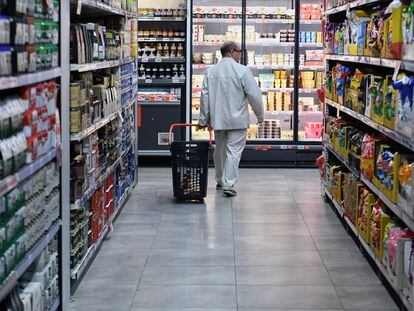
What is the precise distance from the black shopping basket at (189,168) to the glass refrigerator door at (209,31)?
121 inches

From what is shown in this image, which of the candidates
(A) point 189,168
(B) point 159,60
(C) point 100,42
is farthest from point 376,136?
(B) point 159,60

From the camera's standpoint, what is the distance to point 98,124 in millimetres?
6758

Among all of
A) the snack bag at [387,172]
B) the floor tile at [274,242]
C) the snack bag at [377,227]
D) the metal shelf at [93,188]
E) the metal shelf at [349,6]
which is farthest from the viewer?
the floor tile at [274,242]

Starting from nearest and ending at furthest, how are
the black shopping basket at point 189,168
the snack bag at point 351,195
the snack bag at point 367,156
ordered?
the snack bag at point 367,156 < the snack bag at point 351,195 < the black shopping basket at point 189,168

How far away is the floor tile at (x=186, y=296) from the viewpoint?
566 cm

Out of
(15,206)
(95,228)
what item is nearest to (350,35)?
(95,228)

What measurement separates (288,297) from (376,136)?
1.67 metres

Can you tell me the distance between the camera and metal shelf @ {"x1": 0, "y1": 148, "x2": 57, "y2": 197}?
11.9 ft

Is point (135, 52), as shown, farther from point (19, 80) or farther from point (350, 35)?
point (19, 80)

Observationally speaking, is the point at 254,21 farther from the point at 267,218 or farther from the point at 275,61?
the point at 267,218

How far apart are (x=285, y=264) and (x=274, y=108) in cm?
610

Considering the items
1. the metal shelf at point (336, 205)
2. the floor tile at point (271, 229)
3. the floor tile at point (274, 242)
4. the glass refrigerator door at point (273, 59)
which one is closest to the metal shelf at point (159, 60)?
the glass refrigerator door at point (273, 59)

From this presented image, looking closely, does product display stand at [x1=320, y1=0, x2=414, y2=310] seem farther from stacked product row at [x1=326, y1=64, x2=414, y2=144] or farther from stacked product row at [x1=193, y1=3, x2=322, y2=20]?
stacked product row at [x1=193, y1=3, x2=322, y2=20]

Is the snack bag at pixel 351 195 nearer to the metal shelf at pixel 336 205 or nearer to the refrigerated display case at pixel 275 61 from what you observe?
the metal shelf at pixel 336 205
